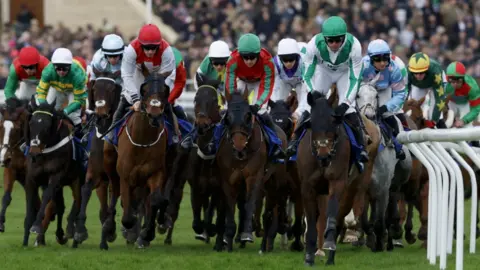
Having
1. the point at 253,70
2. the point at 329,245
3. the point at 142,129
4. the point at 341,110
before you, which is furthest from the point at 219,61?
the point at 329,245

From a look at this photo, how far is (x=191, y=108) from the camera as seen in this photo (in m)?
23.8

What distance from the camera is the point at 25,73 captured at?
15133 millimetres

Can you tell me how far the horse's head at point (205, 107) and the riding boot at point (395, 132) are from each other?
5.86ft

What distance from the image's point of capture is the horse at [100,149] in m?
13.0

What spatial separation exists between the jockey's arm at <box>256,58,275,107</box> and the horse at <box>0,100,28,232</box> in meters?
2.67

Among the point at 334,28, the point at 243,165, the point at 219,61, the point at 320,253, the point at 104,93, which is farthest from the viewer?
the point at 219,61

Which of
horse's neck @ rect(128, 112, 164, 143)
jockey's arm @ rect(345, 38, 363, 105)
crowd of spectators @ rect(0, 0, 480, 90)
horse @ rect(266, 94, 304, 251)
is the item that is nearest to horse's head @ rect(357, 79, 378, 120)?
horse @ rect(266, 94, 304, 251)

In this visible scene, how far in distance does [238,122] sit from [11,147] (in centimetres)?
331

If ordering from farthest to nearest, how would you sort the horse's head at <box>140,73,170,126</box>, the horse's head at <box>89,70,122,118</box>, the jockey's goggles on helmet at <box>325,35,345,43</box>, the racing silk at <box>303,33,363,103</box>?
the horse's head at <box>89,70,122,118</box>, the racing silk at <box>303,33,363,103</box>, the jockey's goggles on helmet at <box>325,35,345,43</box>, the horse's head at <box>140,73,170,126</box>

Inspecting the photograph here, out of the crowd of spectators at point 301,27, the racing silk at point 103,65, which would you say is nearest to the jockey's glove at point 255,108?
the racing silk at point 103,65

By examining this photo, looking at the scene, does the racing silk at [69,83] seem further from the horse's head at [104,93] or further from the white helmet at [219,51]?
the white helmet at [219,51]

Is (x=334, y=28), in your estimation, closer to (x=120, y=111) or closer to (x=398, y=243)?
(x=120, y=111)

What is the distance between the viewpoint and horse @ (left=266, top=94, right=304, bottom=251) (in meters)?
13.5

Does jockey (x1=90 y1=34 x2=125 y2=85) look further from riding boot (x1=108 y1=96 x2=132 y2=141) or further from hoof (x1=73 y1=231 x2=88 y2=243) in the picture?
hoof (x1=73 y1=231 x2=88 y2=243)
